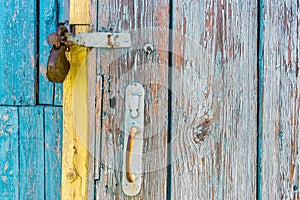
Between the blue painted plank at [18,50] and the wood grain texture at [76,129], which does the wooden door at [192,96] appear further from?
the blue painted plank at [18,50]

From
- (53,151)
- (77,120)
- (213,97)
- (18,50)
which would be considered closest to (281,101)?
(213,97)

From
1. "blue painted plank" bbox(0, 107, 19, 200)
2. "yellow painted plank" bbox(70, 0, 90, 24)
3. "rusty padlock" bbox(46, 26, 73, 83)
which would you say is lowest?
"blue painted plank" bbox(0, 107, 19, 200)

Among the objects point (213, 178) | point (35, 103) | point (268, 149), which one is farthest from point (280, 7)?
point (35, 103)

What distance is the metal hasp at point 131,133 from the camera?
0.95 m

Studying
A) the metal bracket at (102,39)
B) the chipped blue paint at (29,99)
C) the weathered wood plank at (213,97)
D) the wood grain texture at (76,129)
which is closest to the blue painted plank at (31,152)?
the chipped blue paint at (29,99)

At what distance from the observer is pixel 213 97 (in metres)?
0.97

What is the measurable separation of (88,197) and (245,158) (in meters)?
0.42

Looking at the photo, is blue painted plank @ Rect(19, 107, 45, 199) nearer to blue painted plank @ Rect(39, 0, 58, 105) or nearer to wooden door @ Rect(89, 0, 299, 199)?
blue painted plank @ Rect(39, 0, 58, 105)

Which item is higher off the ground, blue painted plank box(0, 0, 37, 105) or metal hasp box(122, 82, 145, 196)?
blue painted plank box(0, 0, 37, 105)

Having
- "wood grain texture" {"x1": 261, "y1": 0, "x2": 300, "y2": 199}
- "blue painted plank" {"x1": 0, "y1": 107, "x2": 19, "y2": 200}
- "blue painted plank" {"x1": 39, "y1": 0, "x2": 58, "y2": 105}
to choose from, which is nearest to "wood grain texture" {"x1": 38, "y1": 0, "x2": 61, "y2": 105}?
"blue painted plank" {"x1": 39, "y1": 0, "x2": 58, "y2": 105}

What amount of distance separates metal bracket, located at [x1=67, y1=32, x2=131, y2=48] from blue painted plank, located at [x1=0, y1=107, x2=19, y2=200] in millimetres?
365

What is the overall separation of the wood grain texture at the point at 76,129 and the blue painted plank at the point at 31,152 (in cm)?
19

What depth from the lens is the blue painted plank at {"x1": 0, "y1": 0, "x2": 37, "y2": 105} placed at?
45.3 inches

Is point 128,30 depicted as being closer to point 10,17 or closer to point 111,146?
point 111,146
